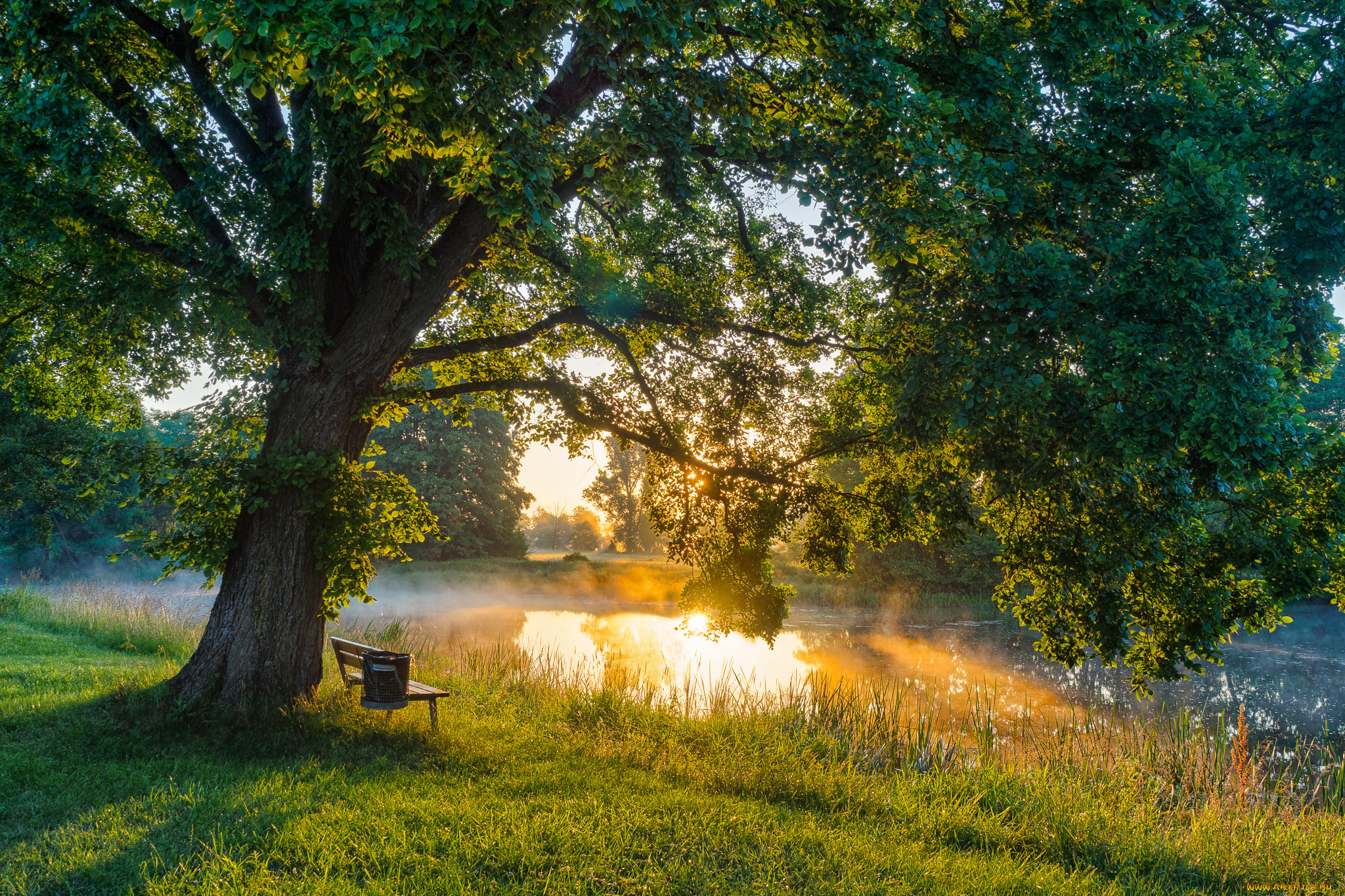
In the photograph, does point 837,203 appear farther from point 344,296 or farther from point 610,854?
point 344,296

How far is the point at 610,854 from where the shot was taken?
4266 mm

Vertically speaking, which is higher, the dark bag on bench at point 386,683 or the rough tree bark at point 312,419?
the rough tree bark at point 312,419

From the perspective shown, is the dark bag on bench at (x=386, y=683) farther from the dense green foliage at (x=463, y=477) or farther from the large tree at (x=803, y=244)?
the dense green foliage at (x=463, y=477)

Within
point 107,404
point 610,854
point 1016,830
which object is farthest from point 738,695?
point 107,404

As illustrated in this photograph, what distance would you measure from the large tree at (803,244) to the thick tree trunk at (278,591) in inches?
1.4

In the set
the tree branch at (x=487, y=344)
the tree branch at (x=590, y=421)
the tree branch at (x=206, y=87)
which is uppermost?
the tree branch at (x=206, y=87)

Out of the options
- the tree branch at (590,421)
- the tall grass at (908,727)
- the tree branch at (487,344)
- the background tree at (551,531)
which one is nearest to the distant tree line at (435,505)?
the tall grass at (908,727)

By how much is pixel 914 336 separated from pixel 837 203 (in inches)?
72.1

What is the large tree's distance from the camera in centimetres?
448

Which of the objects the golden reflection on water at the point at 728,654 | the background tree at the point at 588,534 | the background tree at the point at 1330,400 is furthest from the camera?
the background tree at the point at 588,534

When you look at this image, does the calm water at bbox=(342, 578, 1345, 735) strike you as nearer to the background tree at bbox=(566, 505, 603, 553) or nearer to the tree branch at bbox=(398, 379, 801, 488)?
the tree branch at bbox=(398, 379, 801, 488)

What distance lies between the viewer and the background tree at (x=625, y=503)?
50.8 metres

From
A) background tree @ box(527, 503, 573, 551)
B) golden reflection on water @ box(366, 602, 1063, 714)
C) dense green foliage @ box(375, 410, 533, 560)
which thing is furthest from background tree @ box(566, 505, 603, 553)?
golden reflection on water @ box(366, 602, 1063, 714)

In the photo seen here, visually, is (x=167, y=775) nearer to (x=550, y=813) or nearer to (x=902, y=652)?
(x=550, y=813)
